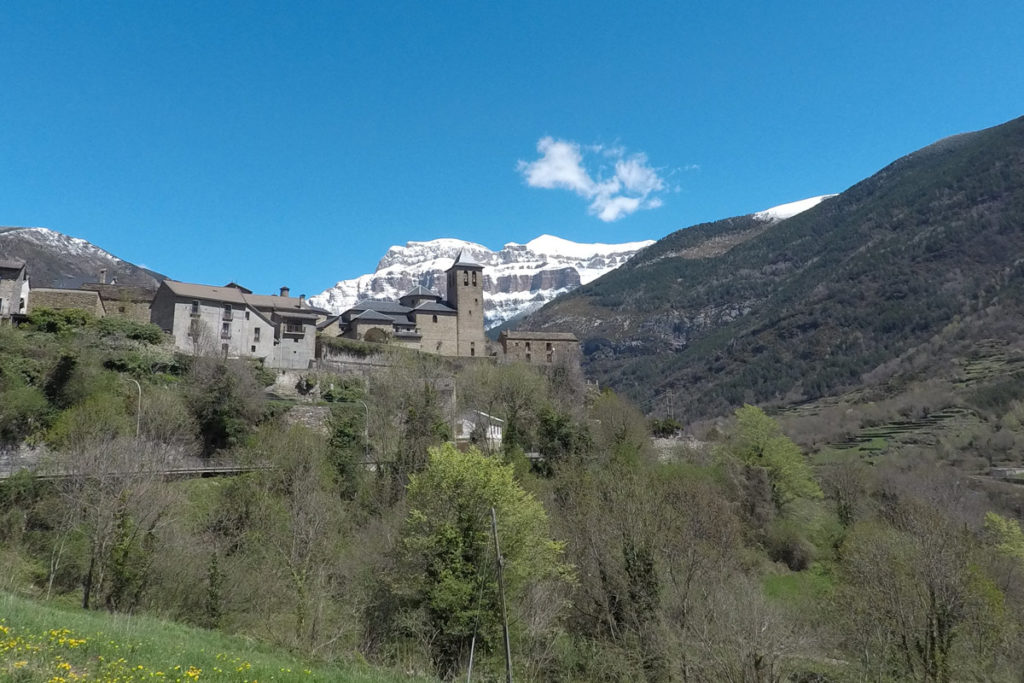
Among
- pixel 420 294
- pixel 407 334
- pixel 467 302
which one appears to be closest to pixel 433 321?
pixel 407 334

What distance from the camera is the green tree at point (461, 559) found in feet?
79.5

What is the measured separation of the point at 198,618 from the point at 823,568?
3625cm

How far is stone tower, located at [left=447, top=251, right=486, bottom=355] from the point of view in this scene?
2963 inches

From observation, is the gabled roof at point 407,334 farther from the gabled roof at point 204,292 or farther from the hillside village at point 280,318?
the gabled roof at point 204,292

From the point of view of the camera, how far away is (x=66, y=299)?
47781 mm

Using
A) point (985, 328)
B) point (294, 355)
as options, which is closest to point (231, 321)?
point (294, 355)

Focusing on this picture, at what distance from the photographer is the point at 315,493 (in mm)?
32125

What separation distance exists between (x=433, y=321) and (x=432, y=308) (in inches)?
64.5

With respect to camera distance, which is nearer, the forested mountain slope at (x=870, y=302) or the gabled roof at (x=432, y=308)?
the gabled roof at (x=432, y=308)

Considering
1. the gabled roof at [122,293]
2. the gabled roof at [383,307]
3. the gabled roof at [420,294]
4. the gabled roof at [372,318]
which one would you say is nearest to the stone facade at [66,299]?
the gabled roof at [122,293]

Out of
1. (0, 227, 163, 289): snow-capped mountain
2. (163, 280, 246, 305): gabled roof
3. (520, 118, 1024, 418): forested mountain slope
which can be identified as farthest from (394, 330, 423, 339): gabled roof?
(0, 227, 163, 289): snow-capped mountain

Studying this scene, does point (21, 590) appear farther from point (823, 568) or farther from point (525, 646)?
point (823, 568)

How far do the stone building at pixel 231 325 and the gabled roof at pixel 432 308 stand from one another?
56.4ft

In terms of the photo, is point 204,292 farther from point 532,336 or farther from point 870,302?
point 870,302
